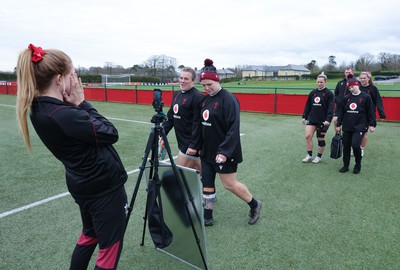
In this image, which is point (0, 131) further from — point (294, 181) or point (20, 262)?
point (294, 181)

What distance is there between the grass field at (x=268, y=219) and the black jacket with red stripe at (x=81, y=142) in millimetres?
1473

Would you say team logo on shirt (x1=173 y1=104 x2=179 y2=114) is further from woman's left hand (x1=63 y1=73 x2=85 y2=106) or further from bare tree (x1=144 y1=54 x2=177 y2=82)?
bare tree (x1=144 y1=54 x2=177 y2=82)

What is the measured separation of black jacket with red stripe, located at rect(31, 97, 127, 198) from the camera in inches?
70.9

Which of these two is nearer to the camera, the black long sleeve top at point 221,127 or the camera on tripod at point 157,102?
the camera on tripod at point 157,102

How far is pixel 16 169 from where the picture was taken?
611 centimetres

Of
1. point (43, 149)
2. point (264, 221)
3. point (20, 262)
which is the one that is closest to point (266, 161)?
point (264, 221)

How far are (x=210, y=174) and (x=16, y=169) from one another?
4.42 metres

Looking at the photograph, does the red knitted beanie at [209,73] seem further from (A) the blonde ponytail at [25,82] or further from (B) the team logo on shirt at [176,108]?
(A) the blonde ponytail at [25,82]

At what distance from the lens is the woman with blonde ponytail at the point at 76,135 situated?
1784 millimetres

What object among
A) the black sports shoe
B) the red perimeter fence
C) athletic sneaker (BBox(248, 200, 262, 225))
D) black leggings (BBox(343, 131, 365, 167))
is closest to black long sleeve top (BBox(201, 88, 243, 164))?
athletic sneaker (BBox(248, 200, 262, 225))

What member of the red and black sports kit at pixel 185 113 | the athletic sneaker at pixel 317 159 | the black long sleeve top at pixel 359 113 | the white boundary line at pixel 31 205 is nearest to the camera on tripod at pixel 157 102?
the red and black sports kit at pixel 185 113

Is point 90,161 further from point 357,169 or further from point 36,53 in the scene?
point 357,169

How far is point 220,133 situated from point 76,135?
2074 mm

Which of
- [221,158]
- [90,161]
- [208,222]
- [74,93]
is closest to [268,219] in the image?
[208,222]
